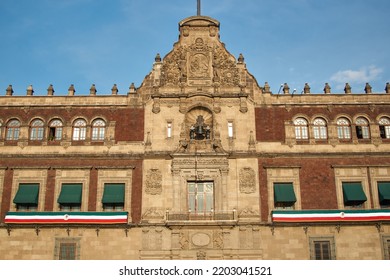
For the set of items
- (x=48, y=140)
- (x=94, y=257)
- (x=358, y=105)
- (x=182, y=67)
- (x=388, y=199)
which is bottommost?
(x=94, y=257)

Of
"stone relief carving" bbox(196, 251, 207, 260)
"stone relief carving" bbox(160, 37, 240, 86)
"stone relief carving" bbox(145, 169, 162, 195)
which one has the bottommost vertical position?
"stone relief carving" bbox(196, 251, 207, 260)

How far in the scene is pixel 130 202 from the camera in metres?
34.6

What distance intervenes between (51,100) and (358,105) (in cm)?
2298

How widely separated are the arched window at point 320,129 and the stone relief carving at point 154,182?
38.8 feet

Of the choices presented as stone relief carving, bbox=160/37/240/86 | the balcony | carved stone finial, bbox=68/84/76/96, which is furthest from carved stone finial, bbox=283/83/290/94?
carved stone finial, bbox=68/84/76/96

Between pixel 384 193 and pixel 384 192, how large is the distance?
0.09 m

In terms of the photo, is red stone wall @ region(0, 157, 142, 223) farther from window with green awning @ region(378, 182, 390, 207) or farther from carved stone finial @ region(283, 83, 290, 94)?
window with green awning @ region(378, 182, 390, 207)

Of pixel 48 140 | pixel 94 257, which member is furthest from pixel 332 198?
pixel 48 140

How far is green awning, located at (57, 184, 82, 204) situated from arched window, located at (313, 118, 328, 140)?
1750cm

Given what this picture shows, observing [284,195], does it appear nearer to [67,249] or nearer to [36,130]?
[67,249]

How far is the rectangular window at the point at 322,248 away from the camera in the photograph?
33406mm

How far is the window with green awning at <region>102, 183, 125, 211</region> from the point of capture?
34281 mm

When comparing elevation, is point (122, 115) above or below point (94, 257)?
above

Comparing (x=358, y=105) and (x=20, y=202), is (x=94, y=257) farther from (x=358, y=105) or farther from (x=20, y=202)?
(x=358, y=105)
